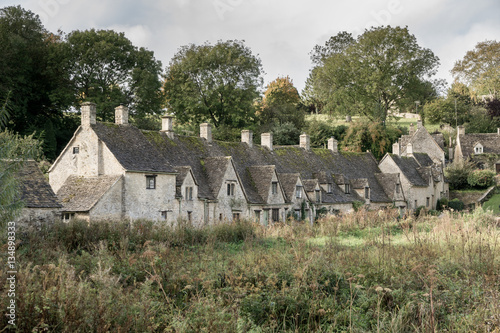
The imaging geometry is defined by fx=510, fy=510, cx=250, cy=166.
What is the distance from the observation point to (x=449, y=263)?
1476 centimetres

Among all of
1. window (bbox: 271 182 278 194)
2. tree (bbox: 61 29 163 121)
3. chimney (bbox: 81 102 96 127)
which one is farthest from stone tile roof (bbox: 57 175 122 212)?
tree (bbox: 61 29 163 121)

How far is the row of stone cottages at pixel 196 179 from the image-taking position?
29797mm

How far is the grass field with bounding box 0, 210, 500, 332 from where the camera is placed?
345 inches

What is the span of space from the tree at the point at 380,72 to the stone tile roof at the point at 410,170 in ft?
47.2

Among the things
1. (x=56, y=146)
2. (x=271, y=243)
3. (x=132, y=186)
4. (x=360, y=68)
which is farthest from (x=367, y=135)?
(x=271, y=243)

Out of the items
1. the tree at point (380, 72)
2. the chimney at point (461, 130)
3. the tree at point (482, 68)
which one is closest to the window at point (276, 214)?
the tree at point (380, 72)

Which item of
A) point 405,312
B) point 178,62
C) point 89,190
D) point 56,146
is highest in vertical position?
point 178,62

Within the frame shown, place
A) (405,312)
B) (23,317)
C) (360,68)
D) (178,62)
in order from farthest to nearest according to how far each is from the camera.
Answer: (360,68)
(178,62)
(405,312)
(23,317)

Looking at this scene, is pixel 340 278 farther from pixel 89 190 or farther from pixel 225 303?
pixel 89 190

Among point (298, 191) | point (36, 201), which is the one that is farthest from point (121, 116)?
point (298, 191)

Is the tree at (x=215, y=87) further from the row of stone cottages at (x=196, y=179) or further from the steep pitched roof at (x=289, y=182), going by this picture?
the steep pitched roof at (x=289, y=182)

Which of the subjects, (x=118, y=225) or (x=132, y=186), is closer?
(x=118, y=225)

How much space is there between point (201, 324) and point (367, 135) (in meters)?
60.4

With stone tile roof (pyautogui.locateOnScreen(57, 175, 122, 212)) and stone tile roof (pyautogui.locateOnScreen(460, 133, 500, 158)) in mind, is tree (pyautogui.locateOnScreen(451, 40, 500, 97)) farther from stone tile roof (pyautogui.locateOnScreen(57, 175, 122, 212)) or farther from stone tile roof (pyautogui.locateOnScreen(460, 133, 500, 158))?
stone tile roof (pyautogui.locateOnScreen(57, 175, 122, 212))
